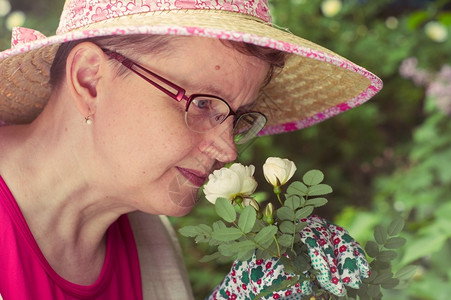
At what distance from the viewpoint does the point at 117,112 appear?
1222mm

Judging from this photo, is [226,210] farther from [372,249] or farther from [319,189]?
[372,249]

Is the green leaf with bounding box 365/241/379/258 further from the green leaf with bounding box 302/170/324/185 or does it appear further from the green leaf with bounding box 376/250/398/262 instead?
the green leaf with bounding box 302/170/324/185

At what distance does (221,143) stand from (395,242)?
39 cm

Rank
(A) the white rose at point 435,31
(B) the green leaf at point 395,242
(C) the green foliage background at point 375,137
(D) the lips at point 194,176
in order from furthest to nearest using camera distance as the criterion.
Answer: (A) the white rose at point 435,31 < (C) the green foliage background at point 375,137 < (D) the lips at point 194,176 < (B) the green leaf at point 395,242

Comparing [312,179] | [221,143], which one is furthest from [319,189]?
[221,143]

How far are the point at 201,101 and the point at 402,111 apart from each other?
3695 mm

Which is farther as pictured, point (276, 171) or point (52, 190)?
point (52, 190)

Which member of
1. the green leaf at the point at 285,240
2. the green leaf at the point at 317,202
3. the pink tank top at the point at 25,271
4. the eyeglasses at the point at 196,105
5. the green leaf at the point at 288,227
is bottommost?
the pink tank top at the point at 25,271

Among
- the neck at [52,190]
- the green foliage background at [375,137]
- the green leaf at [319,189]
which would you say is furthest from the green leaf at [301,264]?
the green foliage background at [375,137]

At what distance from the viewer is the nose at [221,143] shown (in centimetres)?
127

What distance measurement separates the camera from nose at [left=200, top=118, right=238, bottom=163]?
50.0 inches

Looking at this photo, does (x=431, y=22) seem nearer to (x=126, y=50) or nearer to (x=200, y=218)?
(x=200, y=218)

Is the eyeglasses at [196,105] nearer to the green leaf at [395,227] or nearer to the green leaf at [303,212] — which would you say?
the green leaf at [303,212]

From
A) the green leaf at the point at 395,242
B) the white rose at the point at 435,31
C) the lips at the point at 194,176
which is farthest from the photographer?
the white rose at the point at 435,31
